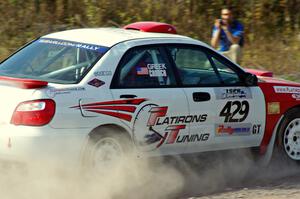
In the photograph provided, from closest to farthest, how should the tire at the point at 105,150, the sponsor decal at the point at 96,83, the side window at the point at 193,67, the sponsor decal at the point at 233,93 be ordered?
the tire at the point at 105,150 < the sponsor decal at the point at 96,83 < the side window at the point at 193,67 < the sponsor decal at the point at 233,93

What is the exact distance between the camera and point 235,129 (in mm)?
7941

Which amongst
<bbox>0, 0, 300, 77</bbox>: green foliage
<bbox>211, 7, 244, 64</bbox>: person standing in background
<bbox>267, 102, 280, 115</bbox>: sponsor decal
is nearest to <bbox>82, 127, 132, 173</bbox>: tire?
<bbox>267, 102, 280, 115</bbox>: sponsor decal

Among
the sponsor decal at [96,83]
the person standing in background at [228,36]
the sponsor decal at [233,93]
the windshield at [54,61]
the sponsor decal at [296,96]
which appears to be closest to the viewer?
the sponsor decal at [96,83]

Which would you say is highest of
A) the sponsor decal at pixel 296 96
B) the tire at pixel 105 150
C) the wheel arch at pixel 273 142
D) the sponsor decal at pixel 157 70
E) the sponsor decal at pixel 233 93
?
the sponsor decal at pixel 157 70

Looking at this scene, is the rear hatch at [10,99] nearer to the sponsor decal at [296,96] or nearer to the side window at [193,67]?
the side window at [193,67]

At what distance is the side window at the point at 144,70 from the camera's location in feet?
23.4

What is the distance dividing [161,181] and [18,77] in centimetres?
181

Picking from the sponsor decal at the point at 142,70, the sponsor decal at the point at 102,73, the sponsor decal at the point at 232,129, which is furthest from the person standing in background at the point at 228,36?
the sponsor decal at the point at 102,73

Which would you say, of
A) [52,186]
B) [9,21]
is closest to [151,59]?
[52,186]

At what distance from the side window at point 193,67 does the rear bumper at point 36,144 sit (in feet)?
5.33

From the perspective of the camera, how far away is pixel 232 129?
7.91 meters

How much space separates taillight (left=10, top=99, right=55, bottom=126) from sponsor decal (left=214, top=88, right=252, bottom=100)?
81.6 inches

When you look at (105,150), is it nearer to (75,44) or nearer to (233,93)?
(75,44)

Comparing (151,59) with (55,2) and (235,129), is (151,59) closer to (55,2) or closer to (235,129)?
(235,129)
